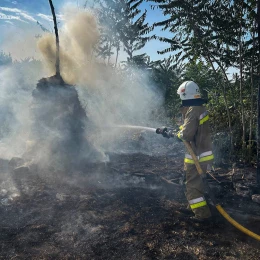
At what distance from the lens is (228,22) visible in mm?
5383

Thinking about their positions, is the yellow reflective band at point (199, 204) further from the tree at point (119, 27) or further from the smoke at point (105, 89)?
the tree at point (119, 27)

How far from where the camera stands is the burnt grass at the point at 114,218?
3029mm

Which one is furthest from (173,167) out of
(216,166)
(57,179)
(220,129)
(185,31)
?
(185,31)

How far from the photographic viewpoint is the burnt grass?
3029 mm

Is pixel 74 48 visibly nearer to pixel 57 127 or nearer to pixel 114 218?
pixel 57 127

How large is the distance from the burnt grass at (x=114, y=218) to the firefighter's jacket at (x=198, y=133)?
39.6 inches

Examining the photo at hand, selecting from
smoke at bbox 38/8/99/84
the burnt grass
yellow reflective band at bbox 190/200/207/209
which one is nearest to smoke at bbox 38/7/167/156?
smoke at bbox 38/8/99/84

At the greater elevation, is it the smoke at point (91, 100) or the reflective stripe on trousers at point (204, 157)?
the smoke at point (91, 100)

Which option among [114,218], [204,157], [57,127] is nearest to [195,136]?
[204,157]

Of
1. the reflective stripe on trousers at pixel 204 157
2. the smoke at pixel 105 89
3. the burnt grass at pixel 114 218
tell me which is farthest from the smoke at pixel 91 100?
the reflective stripe on trousers at pixel 204 157

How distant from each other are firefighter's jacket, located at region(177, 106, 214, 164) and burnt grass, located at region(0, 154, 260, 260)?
3.30 feet

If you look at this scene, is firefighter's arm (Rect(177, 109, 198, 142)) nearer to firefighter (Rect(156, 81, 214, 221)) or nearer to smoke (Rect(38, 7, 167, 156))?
firefighter (Rect(156, 81, 214, 221))

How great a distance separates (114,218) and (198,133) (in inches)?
77.2

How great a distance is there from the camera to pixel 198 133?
4027mm
